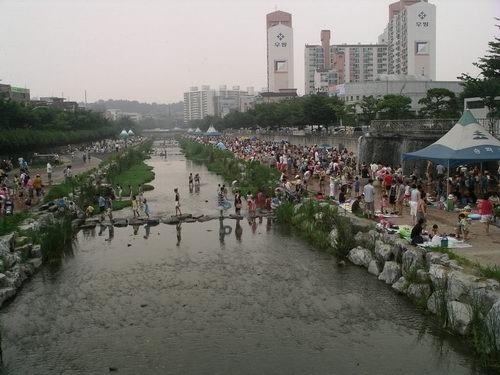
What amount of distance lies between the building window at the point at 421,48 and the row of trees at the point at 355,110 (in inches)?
2467

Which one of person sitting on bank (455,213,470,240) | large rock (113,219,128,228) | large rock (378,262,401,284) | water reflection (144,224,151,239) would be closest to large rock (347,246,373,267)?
large rock (378,262,401,284)

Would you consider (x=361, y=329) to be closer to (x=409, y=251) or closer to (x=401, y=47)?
(x=409, y=251)

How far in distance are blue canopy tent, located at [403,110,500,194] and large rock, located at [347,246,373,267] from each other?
5529 mm

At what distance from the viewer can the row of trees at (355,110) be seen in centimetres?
4692

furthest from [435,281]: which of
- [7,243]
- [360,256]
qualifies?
[7,243]

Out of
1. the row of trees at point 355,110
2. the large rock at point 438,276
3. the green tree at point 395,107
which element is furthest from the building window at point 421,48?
the large rock at point 438,276

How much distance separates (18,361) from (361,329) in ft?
25.1

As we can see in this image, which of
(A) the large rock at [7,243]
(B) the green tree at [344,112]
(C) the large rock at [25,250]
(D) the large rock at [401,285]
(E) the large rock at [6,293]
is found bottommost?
(E) the large rock at [6,293]

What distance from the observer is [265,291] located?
50.7ft

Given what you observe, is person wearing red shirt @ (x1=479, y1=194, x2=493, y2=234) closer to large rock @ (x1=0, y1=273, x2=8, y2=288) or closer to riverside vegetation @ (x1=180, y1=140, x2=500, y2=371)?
riverside vegetation @ (x1=180, y1=140, x2=500, y2=371)

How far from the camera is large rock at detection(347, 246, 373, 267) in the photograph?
17.2 m

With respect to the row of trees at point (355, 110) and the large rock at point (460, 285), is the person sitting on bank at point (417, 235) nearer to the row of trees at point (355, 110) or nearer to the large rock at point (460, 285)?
the large rock at point (460, 285)

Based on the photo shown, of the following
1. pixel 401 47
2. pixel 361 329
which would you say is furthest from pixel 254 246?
pixel 401 47

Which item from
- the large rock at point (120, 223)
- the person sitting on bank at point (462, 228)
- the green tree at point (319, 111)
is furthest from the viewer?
the green tree at point (319, 111)
